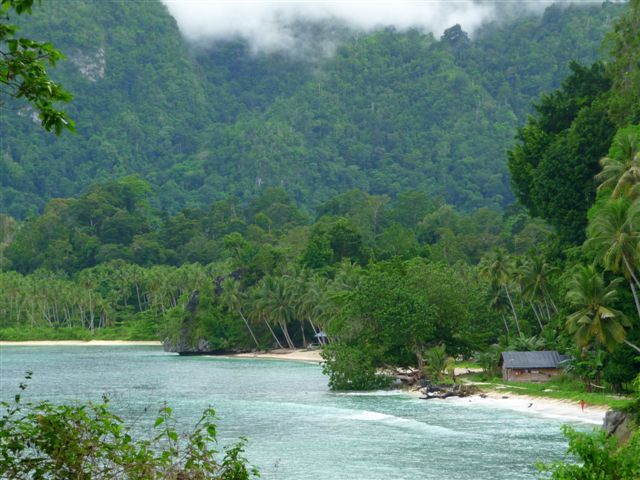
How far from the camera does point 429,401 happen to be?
5831 cm

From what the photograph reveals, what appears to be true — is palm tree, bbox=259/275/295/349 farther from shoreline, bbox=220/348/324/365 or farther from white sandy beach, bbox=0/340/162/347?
white sandy beach, bbox=0/340/162/347

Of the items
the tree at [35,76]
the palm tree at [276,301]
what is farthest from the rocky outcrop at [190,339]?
the tree at [35,76]

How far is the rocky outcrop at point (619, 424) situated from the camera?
103ft

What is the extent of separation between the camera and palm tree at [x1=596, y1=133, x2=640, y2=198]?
4734 cm

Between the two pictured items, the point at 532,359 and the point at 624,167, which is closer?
the point at 624,167

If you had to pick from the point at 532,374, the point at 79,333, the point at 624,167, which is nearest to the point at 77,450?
the point at 624,167

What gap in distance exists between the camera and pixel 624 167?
49031mm

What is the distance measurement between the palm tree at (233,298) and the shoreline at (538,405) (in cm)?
5606

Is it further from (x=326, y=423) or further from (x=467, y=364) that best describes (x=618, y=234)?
(x=467, y=364)

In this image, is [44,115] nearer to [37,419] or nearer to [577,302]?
[37,419]

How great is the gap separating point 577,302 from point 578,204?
803 inches

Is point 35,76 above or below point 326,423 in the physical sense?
above

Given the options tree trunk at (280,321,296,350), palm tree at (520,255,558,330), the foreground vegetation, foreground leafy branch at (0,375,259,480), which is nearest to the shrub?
the foreground vegetation

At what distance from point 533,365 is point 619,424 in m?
28.0
